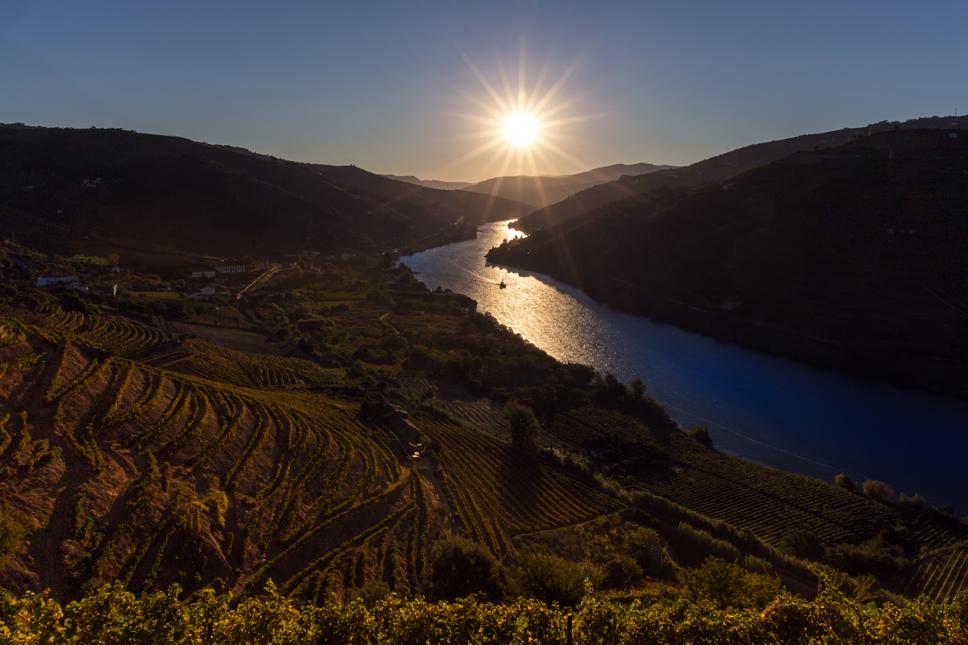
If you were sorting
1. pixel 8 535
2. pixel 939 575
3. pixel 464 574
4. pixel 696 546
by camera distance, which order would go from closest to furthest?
1. pixel 8 535
2. pixel 464 574
3. pixel 696 546
4. pixel 939 575

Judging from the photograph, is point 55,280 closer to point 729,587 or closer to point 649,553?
point 649,553

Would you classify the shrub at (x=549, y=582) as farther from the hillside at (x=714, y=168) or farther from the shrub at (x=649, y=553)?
the hillside at (x=714, y=168)

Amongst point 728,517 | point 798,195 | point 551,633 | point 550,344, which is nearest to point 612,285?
point 550,344

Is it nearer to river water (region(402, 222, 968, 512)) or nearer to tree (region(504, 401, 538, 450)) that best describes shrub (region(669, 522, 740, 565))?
tree (region(504, 401, 538, 450))

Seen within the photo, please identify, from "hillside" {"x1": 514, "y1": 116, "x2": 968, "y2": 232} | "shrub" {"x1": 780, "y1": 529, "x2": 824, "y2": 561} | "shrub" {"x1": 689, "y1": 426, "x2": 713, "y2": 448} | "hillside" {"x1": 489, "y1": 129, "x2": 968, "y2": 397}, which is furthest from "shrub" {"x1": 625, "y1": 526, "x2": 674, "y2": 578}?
"hillside" {"x1": 514, "y1": 116, "x2": 968, "y2": 232}

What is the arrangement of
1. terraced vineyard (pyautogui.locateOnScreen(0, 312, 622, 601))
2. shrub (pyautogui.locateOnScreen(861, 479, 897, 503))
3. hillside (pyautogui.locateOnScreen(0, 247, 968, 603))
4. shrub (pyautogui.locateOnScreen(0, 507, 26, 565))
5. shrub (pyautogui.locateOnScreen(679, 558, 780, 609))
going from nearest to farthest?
1. shrub (pyautogui.locateOnScreen(0, 507, 26, 565))
2. shrub (pyautogui.locateOnScreen(679, 558, 780, 609))
3. terraced vineyard (pyautogui.locateOnScreen(0, 312, 622, 601))
4. hillside (pyautogui.locateOnScreen(0, 247, 968, 603))
5. shrub (pyautogui.locateOnScreen(861, 479, 897, 503))

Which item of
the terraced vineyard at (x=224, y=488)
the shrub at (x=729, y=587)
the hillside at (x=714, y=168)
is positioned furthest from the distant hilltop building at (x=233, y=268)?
the hillside at (x=714, y=168)

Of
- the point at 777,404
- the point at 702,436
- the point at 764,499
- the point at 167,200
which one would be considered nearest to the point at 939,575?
the point at 764,499
